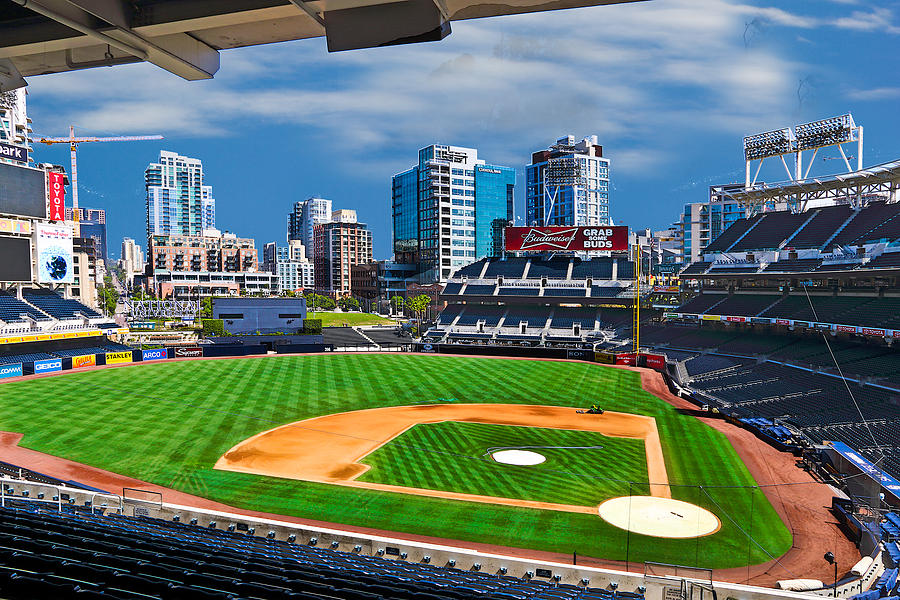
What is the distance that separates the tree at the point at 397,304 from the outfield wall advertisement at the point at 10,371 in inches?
3449

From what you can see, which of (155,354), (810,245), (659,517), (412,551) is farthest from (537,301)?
(412,551)

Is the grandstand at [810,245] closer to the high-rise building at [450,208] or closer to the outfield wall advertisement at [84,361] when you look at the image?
the outfield wall advertisement at [84,361]

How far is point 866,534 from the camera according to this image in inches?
728

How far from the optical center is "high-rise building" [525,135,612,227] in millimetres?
→ 169587

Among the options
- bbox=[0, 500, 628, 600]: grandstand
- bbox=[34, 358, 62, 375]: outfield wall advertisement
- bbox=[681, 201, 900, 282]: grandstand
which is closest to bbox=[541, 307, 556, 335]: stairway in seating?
bbox=[681, 201, 900, 282]: grandstand

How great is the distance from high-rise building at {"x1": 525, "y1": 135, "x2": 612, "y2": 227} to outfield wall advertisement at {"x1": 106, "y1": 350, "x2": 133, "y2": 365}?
126468 millimetres

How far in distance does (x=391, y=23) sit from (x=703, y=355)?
56.0 metres

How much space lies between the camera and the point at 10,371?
161 ft

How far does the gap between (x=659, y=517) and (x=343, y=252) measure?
17499cm

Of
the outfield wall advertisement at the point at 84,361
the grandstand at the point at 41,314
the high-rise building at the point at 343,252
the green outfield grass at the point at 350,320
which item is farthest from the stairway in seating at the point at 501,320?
the high-rise building at the point at 343,252

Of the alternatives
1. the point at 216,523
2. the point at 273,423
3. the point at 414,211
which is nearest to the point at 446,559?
the point at 216,523

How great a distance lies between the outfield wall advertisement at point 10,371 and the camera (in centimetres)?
4841

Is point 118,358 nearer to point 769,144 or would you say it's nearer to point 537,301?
point 537,301

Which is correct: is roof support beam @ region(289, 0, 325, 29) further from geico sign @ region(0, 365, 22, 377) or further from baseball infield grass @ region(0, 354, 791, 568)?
geico sign @ region(0, 365, 22, 377)
